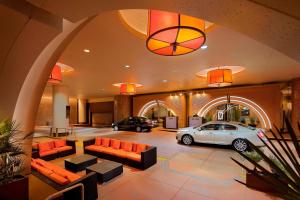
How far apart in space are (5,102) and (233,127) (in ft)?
26.0

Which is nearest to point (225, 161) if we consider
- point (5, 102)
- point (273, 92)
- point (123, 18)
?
point (123, 18)

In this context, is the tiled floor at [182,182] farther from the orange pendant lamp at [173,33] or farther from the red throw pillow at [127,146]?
the orange pendant lamp at [173,33]

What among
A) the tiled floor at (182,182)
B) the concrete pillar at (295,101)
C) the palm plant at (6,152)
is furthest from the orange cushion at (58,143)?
the concrete pillar at (295,101)

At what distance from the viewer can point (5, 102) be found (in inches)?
119

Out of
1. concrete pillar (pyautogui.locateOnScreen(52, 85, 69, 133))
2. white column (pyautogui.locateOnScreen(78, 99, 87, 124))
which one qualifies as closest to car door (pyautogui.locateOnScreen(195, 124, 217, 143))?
concrete pillar (pyautogui.locateOnScreen(52, 85, 69, 133))

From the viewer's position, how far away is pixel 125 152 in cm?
555

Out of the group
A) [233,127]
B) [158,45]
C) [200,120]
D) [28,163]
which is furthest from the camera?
[200,120]

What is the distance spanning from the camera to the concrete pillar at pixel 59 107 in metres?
10.1

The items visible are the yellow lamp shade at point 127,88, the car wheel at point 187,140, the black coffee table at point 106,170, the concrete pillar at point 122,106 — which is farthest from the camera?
the concrete pillar at point 122,106

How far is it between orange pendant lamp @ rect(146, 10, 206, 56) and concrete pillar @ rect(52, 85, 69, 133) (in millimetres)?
9485

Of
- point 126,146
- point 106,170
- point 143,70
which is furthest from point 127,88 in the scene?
point 106,170

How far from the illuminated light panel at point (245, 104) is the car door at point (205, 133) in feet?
16.9

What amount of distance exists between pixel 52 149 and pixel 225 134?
7537 mm

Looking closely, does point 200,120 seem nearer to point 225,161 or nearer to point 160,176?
point 225,161
